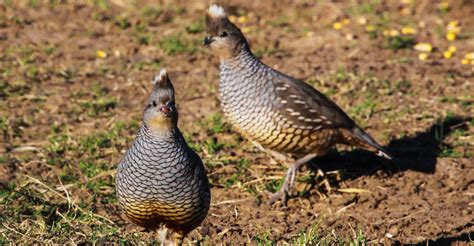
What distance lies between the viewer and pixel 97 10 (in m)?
10.6

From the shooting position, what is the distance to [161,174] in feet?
16.6

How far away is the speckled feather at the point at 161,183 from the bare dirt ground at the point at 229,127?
39 centimetres

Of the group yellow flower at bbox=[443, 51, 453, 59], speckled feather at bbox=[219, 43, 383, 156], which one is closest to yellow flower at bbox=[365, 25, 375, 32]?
yellow flower at bbox=[443, 51, 453, 59]

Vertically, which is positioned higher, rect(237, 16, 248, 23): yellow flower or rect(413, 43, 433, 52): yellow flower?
rect(413, 43, 433, 52): yellow flower

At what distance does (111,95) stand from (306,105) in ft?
7.83

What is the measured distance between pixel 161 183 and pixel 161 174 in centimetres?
5

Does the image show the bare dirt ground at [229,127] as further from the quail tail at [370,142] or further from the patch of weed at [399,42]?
the quail tail at [370,142]

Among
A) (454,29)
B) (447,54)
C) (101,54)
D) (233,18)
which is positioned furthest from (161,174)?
(454,29)

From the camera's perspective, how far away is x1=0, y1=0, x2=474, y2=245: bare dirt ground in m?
6.28

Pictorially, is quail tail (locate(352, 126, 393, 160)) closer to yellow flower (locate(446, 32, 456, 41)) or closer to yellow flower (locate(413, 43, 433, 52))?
yellow flower (locate(413, 43, 433, 52))

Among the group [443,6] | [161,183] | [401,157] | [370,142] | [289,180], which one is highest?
[443,6]

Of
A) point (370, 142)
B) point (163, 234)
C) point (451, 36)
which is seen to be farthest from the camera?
point (451, 36)

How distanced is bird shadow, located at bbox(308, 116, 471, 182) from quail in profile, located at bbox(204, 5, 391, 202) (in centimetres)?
31

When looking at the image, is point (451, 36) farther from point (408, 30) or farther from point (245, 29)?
point (245, 29)
